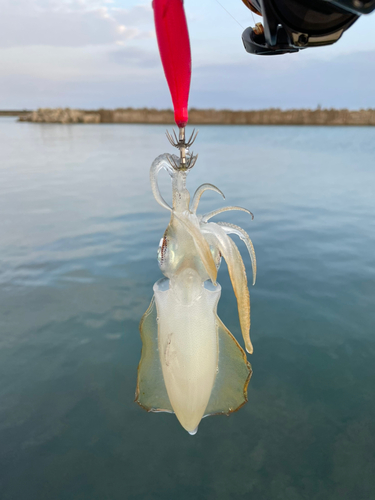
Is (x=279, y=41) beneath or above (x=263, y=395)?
above

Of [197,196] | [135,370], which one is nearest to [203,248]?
[197,196]

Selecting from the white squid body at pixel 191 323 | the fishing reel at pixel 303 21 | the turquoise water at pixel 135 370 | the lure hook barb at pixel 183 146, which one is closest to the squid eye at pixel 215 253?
the white squid body at pixel 191 323

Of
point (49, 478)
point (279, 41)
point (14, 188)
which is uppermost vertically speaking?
point (279, 41)

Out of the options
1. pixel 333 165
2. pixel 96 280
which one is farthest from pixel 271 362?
pixel 333 165

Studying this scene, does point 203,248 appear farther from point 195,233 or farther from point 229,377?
point 229,377

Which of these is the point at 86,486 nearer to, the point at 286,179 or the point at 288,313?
the point at 288,313

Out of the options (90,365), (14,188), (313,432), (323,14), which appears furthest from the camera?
(14,188)

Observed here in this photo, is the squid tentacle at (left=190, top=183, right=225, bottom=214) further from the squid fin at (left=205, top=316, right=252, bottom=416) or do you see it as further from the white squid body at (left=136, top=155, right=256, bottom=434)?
the squid fin at (left=205, top=316, right=252, bottom=416)
